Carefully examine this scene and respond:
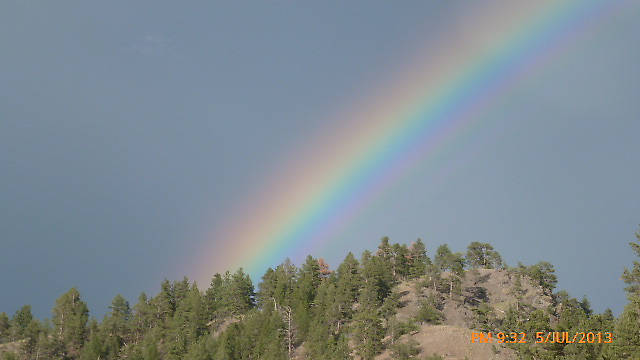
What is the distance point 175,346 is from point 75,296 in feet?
156

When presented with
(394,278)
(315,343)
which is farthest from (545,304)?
(315,343)

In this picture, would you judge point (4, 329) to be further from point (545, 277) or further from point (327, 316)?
point (545, 277)

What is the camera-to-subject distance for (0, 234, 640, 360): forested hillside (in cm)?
8219

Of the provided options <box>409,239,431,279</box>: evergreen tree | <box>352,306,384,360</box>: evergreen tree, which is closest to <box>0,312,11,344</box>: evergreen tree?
<box>352,306,384,360</box>: evergreen tree

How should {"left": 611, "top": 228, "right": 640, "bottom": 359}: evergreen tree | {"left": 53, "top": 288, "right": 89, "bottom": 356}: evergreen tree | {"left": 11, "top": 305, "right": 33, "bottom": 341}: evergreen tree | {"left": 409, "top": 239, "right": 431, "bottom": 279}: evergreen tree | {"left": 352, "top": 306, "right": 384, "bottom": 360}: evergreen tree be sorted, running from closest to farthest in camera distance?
{"left": 611, "top": 228, "right": 640, "bottom": 359}: evergreen tree, {"left": 352, "top": 306, "right": 384, "bottom": 360}: evergreen tree, {"left": 53, "top": 288, "right": 89, "bottom": 356}: evergreen tree, {"left": 11, "top": 305, "right": 33, "bottom": 341}: evergreen tree, {"left": 409, "top": 239, "right": 431, "bottom": 279}: evergreen tree

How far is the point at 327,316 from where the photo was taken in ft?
319

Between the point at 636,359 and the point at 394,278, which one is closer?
the point at 636,359

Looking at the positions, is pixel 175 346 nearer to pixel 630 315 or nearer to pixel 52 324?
pixel 52 324

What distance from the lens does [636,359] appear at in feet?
140

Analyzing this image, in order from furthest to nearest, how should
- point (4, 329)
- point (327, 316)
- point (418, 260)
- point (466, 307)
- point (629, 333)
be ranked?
point (418, 260)
point (4, 329)
point (466, 307)
point (327, 316)
point (629, 333)

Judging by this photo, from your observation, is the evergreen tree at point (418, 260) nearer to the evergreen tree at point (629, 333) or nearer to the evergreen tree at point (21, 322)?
the evergreen tree at point (629, 333)
